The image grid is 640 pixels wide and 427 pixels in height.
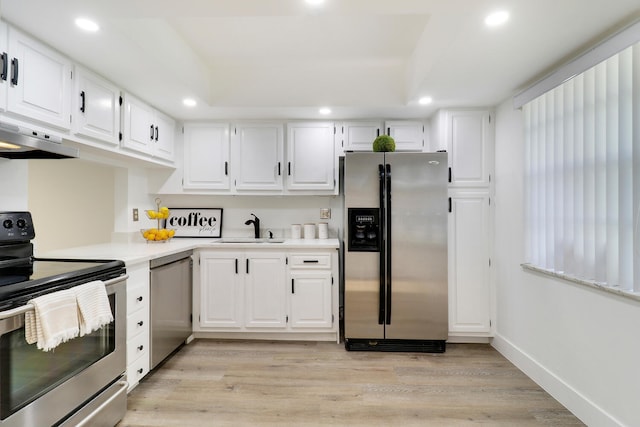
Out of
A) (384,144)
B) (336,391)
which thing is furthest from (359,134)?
(336,391)

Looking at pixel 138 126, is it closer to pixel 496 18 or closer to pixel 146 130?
pixel 146 130

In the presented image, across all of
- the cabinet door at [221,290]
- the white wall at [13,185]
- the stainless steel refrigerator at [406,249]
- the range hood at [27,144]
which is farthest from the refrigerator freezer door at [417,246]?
the white wall at [13,185]

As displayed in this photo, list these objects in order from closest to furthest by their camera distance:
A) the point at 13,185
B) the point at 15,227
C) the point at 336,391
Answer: the point at 15,227 < the point at 13,185 < the point at 336,391

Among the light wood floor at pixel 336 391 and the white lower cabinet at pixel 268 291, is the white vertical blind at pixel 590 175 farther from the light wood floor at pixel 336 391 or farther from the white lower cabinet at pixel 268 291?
the white lower cabinet at pixel 268 291

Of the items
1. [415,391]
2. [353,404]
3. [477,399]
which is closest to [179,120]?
[353,404]

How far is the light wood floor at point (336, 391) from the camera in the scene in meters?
1.94

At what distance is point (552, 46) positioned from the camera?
1.90 m

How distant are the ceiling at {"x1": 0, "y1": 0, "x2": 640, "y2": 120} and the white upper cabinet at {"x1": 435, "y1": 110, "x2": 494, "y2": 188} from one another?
5.6 inches

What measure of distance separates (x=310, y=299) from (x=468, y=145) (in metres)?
2.02

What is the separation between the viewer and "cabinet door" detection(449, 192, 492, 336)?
9.62 ft

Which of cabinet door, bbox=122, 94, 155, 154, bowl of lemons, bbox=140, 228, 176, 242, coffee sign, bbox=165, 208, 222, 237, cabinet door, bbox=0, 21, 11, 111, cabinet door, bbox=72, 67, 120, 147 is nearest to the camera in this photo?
cabinet door, bbox=0, 21, 11, 111

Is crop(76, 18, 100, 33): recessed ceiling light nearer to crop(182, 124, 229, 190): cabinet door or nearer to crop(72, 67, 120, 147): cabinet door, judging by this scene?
crop(72, 67, 120, 147): cabinet door

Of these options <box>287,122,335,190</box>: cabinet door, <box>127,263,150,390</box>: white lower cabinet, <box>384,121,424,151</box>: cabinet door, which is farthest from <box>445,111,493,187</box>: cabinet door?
<box>127,263,150,390</box>: white lower cabinet

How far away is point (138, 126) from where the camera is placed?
2.71 m
